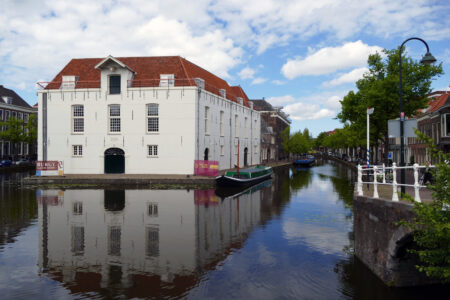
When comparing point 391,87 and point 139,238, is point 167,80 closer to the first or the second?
point 391,87

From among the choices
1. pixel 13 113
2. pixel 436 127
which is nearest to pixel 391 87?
pixel 436 127

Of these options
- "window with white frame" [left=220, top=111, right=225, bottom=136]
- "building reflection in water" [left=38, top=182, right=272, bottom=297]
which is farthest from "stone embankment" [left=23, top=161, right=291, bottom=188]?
"window with white frame" [left=220, top=111, right=225, bottom=136]

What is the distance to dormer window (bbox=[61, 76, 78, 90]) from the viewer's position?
37.7 meters

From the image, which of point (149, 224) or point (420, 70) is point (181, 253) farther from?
point (420, 70)

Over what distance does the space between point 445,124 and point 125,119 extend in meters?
32.5

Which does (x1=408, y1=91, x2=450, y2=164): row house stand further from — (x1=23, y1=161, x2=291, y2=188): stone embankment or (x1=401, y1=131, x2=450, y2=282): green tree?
(x1=401, y1=131, x2=450, y2=282): green tree

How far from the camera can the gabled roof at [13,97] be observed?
60.8 metres

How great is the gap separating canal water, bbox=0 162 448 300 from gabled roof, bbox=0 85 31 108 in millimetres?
49005

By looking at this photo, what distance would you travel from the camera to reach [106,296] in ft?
27.0

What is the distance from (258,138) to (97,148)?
31012 millimetres

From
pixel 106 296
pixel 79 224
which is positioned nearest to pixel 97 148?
pixel 79 224

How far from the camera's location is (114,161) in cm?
3691

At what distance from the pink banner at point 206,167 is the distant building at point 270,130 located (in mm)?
32893

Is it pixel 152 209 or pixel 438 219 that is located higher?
pixel 438 219
